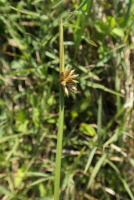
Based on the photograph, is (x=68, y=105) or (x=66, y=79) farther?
(x=68, y=105)

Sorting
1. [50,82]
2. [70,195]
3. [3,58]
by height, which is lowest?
[70,195]

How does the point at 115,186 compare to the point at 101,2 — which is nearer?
the point at 101,2

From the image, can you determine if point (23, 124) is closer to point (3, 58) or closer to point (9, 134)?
point (9, 134)

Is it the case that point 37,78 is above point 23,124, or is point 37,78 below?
above

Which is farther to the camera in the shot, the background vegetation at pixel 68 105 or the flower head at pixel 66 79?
the background vegetation at pixel 68 105

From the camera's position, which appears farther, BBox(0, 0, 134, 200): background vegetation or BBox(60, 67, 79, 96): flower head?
BBox(0, 0, 134, 200): background vegetation

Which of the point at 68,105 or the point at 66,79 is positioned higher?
the point at 66,79

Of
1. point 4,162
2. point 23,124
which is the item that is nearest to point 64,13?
point 23,124

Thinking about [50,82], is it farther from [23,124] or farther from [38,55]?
[23,124]
